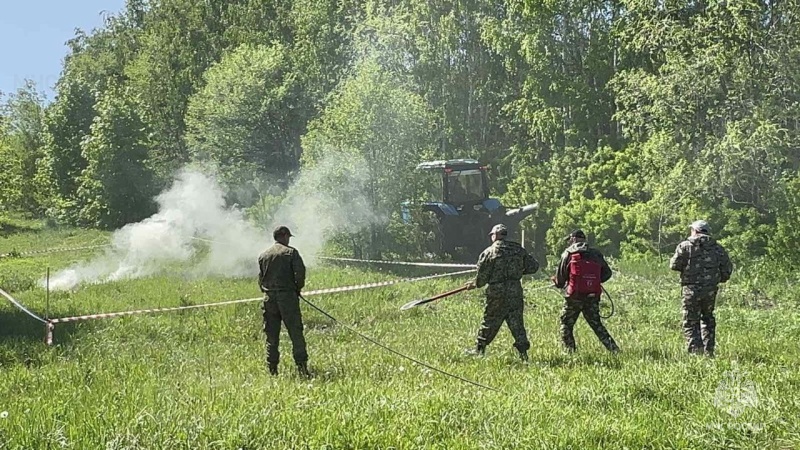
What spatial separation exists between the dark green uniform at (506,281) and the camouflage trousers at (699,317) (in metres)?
1.92

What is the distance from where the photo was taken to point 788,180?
64.6 ft

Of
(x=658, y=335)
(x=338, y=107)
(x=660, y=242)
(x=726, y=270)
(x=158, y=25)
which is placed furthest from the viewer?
(x=158, y=25)

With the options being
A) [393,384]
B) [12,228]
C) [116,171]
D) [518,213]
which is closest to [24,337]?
[393,384]

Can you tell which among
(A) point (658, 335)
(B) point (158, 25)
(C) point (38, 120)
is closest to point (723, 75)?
(A) point (658, 335)

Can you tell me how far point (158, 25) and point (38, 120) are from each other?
54.2 ft

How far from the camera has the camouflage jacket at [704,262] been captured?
31.3 feet

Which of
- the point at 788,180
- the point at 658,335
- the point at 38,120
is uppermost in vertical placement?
the point at 38,120

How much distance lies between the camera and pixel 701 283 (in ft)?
31.2

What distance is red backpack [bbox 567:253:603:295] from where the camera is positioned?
9.87 metres

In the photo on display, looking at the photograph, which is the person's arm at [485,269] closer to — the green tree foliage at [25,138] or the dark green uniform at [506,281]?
the dark green uniform at [506,281]

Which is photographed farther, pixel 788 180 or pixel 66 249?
pixel 66 249

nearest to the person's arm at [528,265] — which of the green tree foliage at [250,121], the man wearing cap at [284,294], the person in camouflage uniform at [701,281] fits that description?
the person in camouflage uniform at [701,281]

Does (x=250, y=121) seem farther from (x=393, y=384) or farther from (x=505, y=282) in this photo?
(x=393, y=384)

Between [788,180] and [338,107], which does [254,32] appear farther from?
[788,180]
